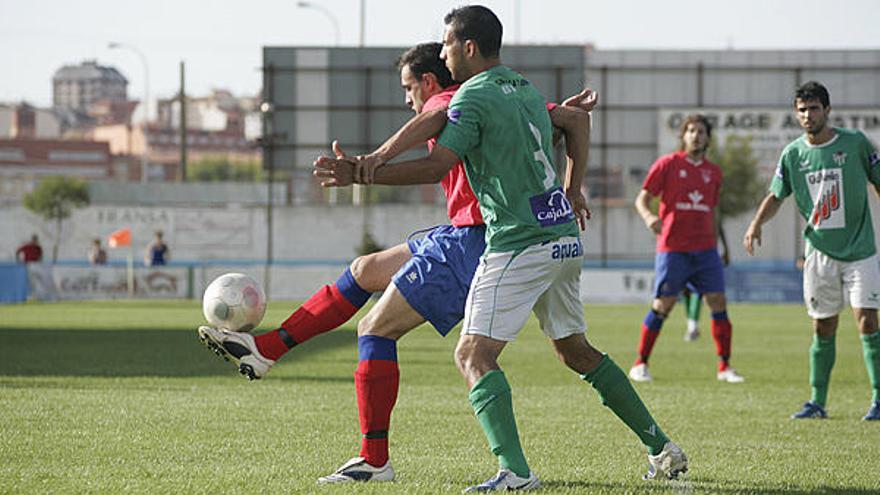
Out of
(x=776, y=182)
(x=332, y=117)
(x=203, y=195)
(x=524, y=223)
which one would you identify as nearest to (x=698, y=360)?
(x=776, y=182)

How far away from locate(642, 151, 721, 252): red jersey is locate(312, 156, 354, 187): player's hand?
28.3 ft

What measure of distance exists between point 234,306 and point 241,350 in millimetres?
454

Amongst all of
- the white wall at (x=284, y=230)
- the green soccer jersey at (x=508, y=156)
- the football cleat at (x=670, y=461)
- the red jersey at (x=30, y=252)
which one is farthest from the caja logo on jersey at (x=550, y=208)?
the white wall at (x=284, y=230)

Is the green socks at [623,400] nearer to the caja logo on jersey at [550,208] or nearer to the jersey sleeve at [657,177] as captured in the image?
the caja logo on jersey at [550,208]

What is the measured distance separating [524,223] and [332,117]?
50.5 metres

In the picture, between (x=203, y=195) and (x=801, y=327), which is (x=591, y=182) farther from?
(x=801, y=327)

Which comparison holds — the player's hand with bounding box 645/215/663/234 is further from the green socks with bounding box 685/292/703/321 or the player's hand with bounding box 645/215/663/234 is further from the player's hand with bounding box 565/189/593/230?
the green socks with bounding box 685/292/703/321

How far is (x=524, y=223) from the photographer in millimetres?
6559

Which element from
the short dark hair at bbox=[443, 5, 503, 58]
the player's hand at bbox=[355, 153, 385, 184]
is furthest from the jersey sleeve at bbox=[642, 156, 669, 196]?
the player's hand at bbox=[355, 153, 385, 184]

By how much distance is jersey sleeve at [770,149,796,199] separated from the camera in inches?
436

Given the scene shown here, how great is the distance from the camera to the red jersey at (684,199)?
14.5m

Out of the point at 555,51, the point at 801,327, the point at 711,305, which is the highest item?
the point at 555,51

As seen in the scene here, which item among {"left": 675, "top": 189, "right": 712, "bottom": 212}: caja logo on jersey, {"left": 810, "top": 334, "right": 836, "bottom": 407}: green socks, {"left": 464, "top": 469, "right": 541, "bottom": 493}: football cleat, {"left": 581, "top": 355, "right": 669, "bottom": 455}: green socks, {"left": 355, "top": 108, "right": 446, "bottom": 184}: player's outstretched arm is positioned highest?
{"left": 355, "top": 108, "right": 446, "bottom": 184}: player's outstretched arm

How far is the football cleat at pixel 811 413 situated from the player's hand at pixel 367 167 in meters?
5.75
